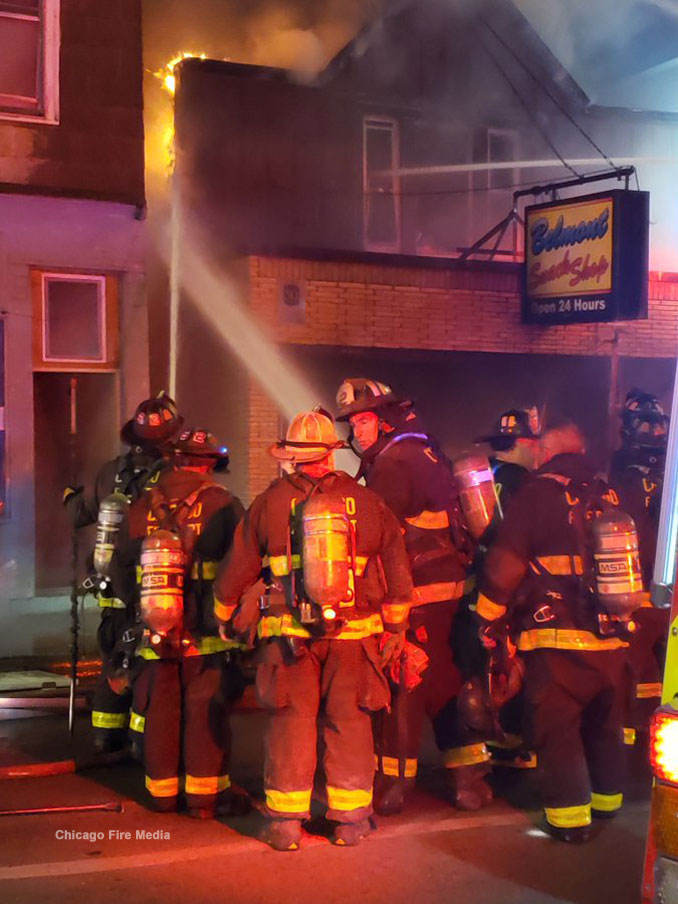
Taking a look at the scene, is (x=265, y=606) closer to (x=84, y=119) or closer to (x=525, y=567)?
(x=525, y=567)

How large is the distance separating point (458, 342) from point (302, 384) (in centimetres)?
195

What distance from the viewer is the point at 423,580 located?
5289mm

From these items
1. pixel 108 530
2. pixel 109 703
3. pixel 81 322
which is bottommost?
pixel 109 703

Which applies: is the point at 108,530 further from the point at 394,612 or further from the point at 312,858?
the point at 312,858

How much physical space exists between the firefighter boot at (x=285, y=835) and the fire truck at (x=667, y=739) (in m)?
1.81

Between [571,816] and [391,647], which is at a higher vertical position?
[391,647]

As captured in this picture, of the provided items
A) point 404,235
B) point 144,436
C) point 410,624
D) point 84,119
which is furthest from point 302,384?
point 410,624

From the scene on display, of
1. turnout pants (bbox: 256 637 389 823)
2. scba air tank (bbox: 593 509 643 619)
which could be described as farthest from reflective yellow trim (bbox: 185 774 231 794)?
scba air tank (bbox: 593 509 643 619)

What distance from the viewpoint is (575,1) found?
1509 centimetres

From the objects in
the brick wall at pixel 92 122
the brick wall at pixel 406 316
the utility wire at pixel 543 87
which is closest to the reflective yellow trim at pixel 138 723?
the brick wall at pixel 92 122

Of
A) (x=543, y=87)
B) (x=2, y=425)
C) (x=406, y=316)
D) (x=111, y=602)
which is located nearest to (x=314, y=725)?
(x=111, y=602)

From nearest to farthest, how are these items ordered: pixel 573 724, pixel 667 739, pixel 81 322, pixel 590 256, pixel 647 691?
1. pixel 667 739
2. pixel 573 724
3. pixel 647 691
4. pixel 81 322
5. pixel 590 256

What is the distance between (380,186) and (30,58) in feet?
14.7

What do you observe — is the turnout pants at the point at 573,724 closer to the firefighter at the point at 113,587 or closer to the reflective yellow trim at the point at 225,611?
the reflective yellow trim at the point at 225,611
